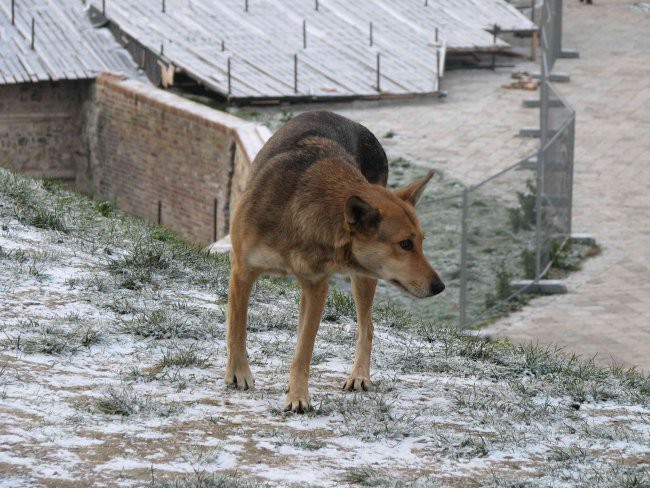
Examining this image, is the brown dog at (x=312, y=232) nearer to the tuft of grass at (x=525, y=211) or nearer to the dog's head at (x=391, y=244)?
the dog's head at (x=391, y=244)

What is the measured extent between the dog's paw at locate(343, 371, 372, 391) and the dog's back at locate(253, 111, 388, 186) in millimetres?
1069

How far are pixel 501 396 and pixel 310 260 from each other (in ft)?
4.66

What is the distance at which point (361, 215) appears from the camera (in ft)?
21.5

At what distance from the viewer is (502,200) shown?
1396 cm

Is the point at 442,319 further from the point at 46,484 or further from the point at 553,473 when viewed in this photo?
the point at 46,484

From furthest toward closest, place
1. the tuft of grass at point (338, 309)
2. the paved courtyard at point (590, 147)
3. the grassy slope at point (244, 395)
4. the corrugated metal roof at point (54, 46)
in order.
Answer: the corrugated metal roof at point (54, 46) < the paved courtyard at point (590, 147) < the tuft of grass at point (338, 309) < the grassy slope at point (244, 395)

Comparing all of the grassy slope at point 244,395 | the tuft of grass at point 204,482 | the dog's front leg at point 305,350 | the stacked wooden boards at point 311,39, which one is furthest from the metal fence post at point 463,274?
the stacked wooden boards at point 311,39

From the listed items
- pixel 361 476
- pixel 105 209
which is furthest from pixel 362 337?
pixel 105 209

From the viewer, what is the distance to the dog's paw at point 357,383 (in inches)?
291

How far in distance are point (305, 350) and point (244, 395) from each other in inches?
15.6

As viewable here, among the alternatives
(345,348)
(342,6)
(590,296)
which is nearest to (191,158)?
(342,6)

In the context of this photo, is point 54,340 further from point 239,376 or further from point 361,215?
point 361,215

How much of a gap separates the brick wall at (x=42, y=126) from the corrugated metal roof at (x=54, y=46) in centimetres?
51

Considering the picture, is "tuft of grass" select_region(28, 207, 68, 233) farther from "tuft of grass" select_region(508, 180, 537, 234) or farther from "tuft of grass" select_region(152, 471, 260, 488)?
"tuft of grass" select_region(508, 180, 537, 234)
